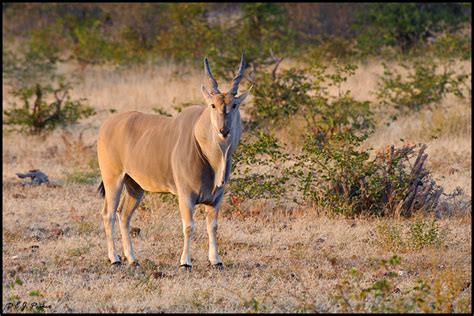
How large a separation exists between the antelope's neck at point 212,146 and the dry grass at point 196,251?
79cm

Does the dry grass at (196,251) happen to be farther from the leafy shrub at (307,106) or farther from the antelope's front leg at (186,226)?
the leafy shrub at (307,106)

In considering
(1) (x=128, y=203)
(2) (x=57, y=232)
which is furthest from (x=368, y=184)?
(2) (x=57, y=232)

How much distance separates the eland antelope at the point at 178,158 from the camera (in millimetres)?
6809

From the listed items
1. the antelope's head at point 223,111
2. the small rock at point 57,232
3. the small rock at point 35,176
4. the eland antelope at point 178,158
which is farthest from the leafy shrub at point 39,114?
the antelope's head at point 223,111

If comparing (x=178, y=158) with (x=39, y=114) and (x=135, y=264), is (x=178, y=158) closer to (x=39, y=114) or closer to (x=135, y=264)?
(x=135, y=264)

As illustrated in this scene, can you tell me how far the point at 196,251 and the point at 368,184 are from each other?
2.12m

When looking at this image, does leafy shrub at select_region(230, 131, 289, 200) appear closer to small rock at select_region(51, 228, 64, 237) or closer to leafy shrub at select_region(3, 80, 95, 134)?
small rock at select_region(51, 228, 64, 237)

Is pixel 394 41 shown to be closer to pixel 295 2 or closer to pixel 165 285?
pixel 295 2

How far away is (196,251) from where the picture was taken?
7.91 metres

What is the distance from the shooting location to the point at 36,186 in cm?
1075

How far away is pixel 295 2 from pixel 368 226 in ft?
57.8

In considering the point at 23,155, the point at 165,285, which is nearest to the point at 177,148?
the point at 165,285

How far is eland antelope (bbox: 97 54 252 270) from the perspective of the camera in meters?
6.81

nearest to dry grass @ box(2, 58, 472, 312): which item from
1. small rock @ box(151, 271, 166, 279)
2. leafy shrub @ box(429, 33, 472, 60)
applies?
small rock @ box(151, 271, 166, 279)
